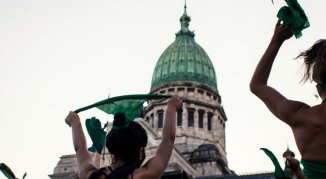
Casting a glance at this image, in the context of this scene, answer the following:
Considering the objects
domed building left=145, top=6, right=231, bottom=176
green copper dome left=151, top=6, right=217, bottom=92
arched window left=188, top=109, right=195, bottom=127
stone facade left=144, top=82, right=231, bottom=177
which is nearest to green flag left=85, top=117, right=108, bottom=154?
domed building left=145, top=6, right=231, bottom=176

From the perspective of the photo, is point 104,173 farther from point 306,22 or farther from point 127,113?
point 306,22

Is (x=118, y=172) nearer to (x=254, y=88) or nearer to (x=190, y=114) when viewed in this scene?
(x=254, y=88)

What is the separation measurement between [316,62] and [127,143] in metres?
1.36

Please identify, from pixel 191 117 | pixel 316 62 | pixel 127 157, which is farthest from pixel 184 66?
pixel 316 62

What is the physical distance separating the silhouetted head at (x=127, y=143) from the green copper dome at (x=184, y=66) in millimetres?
50917

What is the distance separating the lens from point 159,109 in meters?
51.3

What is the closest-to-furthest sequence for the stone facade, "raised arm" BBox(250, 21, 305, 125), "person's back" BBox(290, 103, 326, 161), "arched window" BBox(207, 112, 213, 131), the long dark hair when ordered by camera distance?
1. "person's back" BBox(290, 103, 326, 161)
2. the long dark hair
3. "raised arm" BBox(250, 21, 305, 125)
4. the stone facade
5. "arched window" BBox(207, 112, 213, 131)

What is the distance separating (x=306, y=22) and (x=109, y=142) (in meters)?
1.56

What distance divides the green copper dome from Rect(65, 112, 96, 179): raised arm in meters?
50.4

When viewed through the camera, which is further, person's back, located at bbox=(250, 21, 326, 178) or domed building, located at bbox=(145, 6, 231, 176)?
domed building, located at bbox=(145, 6, 231, 176)

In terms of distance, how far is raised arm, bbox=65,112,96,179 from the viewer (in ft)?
11.3

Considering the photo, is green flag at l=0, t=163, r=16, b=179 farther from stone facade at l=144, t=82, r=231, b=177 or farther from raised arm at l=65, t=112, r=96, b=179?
stone facade at l=144, t=82, r=231, b=177

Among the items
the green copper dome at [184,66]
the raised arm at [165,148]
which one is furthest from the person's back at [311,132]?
the green copper dome at [184,66]

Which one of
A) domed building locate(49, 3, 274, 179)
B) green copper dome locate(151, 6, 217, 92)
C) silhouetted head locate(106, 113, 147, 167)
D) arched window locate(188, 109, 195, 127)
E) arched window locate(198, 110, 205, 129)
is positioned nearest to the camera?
silhouetted head locate(106, 113, 147, 167)
